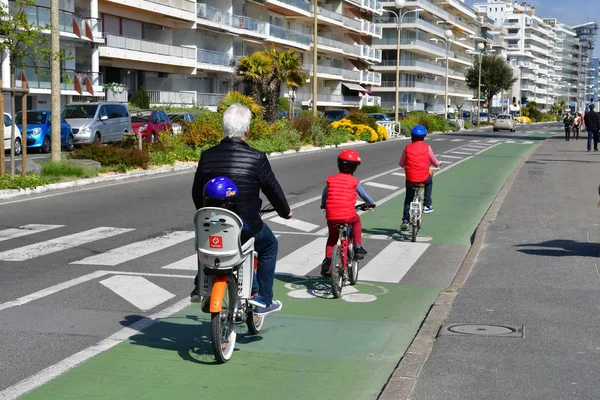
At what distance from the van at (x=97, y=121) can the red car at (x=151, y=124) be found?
2.10 ft

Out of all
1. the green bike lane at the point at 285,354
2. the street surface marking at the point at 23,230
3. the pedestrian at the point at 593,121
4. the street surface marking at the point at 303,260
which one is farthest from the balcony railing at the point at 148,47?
the green bike lane at the point at 285,354

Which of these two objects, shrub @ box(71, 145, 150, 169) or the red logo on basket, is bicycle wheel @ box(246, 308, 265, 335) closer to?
the red logo on basket

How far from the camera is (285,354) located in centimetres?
656

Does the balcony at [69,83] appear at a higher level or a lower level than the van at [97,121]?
higher

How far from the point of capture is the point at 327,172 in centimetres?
2559

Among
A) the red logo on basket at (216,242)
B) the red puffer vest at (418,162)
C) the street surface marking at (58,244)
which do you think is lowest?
the street surface marking at (58,244)

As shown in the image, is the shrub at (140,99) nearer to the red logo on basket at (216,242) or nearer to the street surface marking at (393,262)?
the street surface marking at (393,262)

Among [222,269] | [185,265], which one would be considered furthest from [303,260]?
[222,269]

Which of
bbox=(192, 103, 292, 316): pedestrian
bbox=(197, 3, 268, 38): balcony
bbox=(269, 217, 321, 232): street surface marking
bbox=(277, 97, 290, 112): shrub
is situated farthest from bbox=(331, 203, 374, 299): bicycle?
bbox=(277, 97, 290, 112): shrub

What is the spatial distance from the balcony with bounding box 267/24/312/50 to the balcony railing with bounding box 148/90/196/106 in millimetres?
12919

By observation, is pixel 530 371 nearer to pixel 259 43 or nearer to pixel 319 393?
pixel 319 393

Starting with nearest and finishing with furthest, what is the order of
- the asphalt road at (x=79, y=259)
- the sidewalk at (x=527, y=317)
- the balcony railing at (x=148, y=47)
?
1. the sidewalk at (x=527, y=317)
2. the asphalt road at (x=79, y=259)
3. the balcony railing at (x=148, y=47)

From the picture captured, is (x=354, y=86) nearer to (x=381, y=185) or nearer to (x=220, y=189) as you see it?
(x=381, y=185)

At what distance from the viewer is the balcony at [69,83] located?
39.7m
